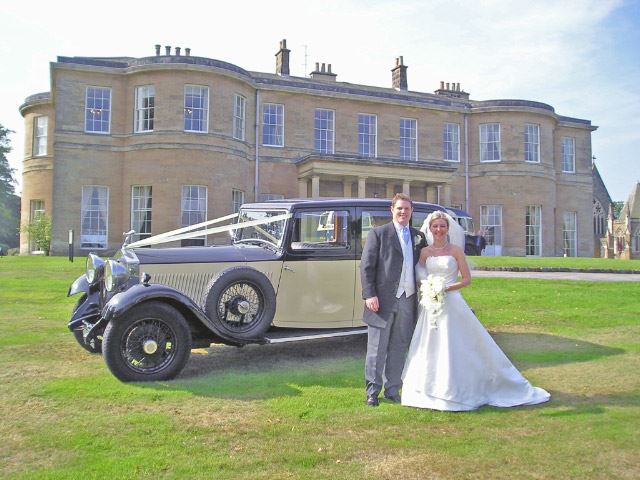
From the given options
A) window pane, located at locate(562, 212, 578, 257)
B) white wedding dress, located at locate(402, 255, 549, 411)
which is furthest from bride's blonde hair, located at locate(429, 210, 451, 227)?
window pane, located at locate(562, 212, 578, 257)

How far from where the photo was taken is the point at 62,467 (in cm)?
349

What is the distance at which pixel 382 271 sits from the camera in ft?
16.8

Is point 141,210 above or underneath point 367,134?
underneath

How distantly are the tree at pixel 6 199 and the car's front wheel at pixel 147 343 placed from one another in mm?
51348

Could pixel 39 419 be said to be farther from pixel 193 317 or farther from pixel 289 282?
pixel 289 282

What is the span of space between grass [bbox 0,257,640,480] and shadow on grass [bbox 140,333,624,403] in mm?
24

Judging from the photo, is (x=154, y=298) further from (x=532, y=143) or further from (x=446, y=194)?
(x=532, y=143)

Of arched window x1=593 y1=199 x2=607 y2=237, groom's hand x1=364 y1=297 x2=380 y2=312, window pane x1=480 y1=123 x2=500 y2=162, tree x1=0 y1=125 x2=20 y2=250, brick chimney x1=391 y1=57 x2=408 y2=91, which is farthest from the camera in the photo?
arched window x1=593 y1=199 x2=607 y2=237

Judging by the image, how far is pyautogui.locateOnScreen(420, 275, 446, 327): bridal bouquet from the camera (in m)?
5.03

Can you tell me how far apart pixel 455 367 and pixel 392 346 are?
63 cm

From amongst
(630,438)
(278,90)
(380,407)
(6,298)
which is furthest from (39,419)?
(278,90)

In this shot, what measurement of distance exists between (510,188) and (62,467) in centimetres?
3143

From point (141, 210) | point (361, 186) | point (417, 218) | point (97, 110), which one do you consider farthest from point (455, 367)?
point (97, 110)

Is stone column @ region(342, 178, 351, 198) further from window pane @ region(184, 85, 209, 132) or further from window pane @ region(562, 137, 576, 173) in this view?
window pane @ region(562, 137, 576, 173)
